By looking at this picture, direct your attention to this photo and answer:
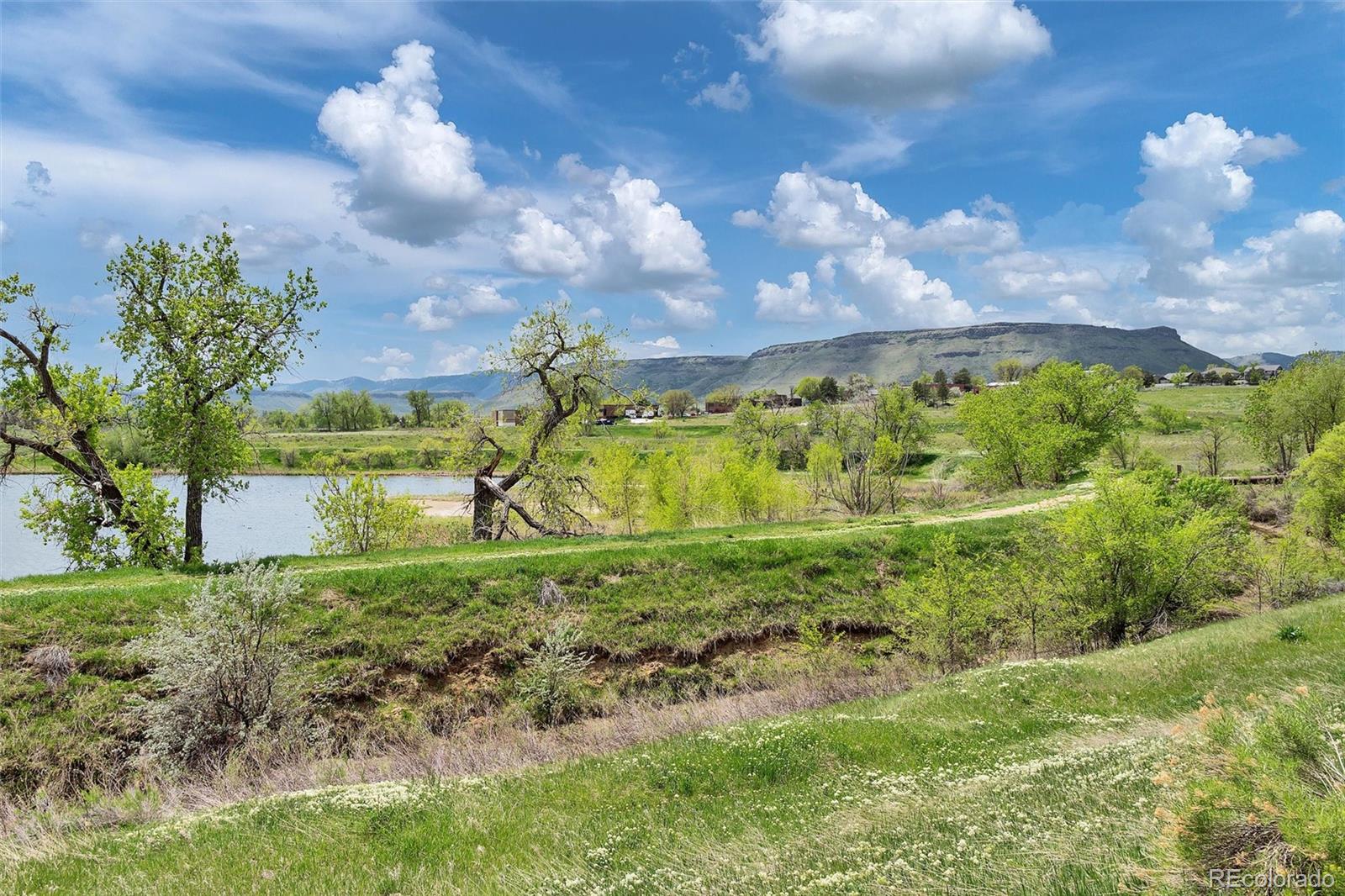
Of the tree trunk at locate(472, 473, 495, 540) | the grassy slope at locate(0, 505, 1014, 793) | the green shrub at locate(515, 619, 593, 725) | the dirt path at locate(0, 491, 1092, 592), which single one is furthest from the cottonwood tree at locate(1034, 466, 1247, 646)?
the tree trunk at locate(472, 473, 495, 540)

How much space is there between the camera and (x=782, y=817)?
7.34m

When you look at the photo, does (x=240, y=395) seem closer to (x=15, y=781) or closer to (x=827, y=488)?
(x=15, y=781)

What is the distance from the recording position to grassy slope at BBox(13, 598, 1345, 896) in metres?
5.10

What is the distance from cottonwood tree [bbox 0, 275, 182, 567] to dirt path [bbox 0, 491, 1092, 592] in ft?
9.22

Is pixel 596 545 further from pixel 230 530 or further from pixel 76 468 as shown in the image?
pixel 230 530

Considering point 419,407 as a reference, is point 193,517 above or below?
below

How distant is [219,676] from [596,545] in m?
12.9

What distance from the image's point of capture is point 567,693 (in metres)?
17.5

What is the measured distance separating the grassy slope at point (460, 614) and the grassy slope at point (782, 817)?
8095mm

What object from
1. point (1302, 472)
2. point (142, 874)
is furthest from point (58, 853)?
point (1302, 472)

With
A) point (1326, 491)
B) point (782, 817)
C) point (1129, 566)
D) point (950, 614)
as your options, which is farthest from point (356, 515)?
point (1326, 491)

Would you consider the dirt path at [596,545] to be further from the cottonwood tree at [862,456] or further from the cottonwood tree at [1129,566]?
the cottonwood tree at [862,456]

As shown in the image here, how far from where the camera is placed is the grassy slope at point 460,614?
565 inches

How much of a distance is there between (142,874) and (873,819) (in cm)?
710
